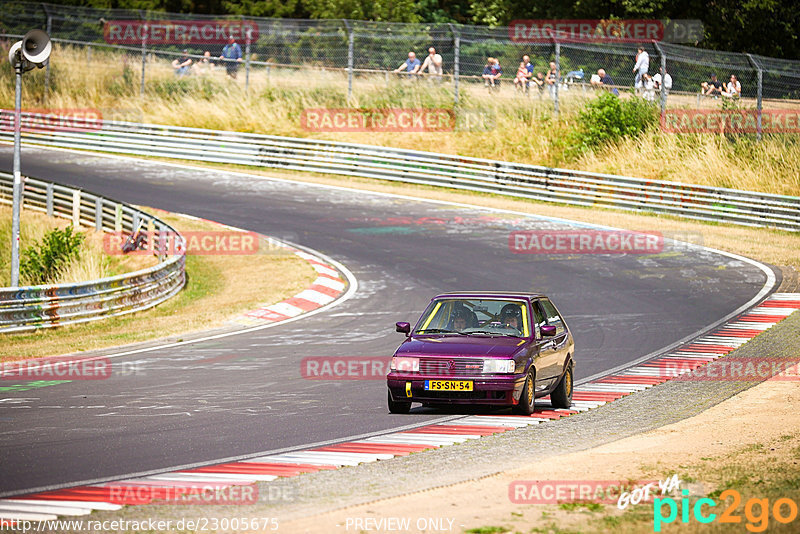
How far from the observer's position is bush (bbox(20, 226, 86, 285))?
72.2 feet

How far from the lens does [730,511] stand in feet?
22.3

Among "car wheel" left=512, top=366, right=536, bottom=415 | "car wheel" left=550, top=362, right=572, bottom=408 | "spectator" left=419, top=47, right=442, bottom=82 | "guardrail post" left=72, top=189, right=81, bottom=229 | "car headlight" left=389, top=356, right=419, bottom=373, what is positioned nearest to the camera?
"car headlight" left=389, top=356, right=419, bottom=373

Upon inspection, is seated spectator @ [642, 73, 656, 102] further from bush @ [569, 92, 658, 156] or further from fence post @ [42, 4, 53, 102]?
fence post @ [42, 4, 53, 102]

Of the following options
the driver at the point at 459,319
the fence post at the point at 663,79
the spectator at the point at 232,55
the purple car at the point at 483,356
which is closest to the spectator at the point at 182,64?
the spectator at the point at 232,55

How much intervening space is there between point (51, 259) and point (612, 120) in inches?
720

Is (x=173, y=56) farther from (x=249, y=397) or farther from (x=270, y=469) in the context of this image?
(x=270, y=469)

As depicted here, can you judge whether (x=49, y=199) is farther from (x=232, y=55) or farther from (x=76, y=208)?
(x=232, y=55)

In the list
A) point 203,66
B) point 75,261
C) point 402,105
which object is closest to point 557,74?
point 402,105

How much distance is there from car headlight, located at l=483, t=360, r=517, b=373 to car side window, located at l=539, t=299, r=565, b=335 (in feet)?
5.38

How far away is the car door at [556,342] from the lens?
Answer: 38.0ft

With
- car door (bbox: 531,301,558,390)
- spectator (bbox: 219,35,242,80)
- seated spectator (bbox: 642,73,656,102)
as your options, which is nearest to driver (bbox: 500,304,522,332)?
car door (bbox: 531,301,558,390)

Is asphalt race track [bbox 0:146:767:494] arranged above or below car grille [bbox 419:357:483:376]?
below

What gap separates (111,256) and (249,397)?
1298 centimetres

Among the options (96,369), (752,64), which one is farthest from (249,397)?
(752,64)
